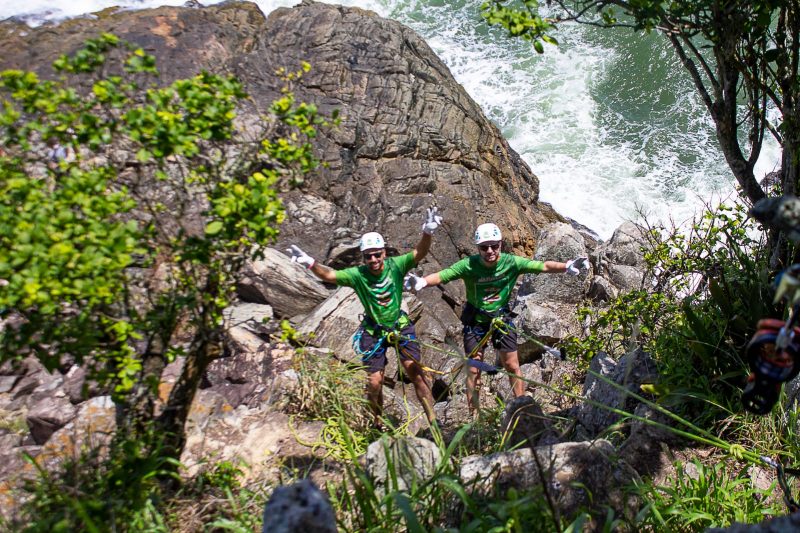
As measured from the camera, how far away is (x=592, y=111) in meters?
18.0

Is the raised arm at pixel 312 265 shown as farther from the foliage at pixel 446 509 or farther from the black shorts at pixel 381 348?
the foliage at pixel 446 509

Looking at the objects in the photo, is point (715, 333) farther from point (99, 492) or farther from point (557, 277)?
point (557, 277)

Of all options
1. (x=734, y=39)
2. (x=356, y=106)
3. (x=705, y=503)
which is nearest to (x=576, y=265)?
(x=734, y=39)

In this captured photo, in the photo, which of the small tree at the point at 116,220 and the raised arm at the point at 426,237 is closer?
the small tree at the point at 116,220

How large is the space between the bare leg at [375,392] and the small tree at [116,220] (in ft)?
6.33

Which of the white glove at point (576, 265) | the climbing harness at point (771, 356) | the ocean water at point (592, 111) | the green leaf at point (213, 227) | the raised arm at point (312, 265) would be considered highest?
the green leaf at point (213, 227)

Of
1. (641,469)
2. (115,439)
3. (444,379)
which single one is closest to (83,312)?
(115,439)

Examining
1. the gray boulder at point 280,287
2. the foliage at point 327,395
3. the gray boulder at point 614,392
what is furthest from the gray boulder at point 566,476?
the gray boulder at point 280,287

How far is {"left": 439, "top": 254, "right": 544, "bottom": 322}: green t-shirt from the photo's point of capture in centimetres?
Answer: 618

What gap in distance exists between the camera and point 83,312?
334 cm

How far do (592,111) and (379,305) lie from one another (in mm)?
13875

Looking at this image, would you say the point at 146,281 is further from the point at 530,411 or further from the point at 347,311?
the point at 347,311

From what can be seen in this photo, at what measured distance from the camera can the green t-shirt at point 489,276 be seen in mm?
6180

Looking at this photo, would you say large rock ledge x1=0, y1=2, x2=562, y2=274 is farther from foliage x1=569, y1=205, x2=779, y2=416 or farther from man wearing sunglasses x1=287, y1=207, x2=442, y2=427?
foliage x1=569, y1=205, x2=779, y2=416
